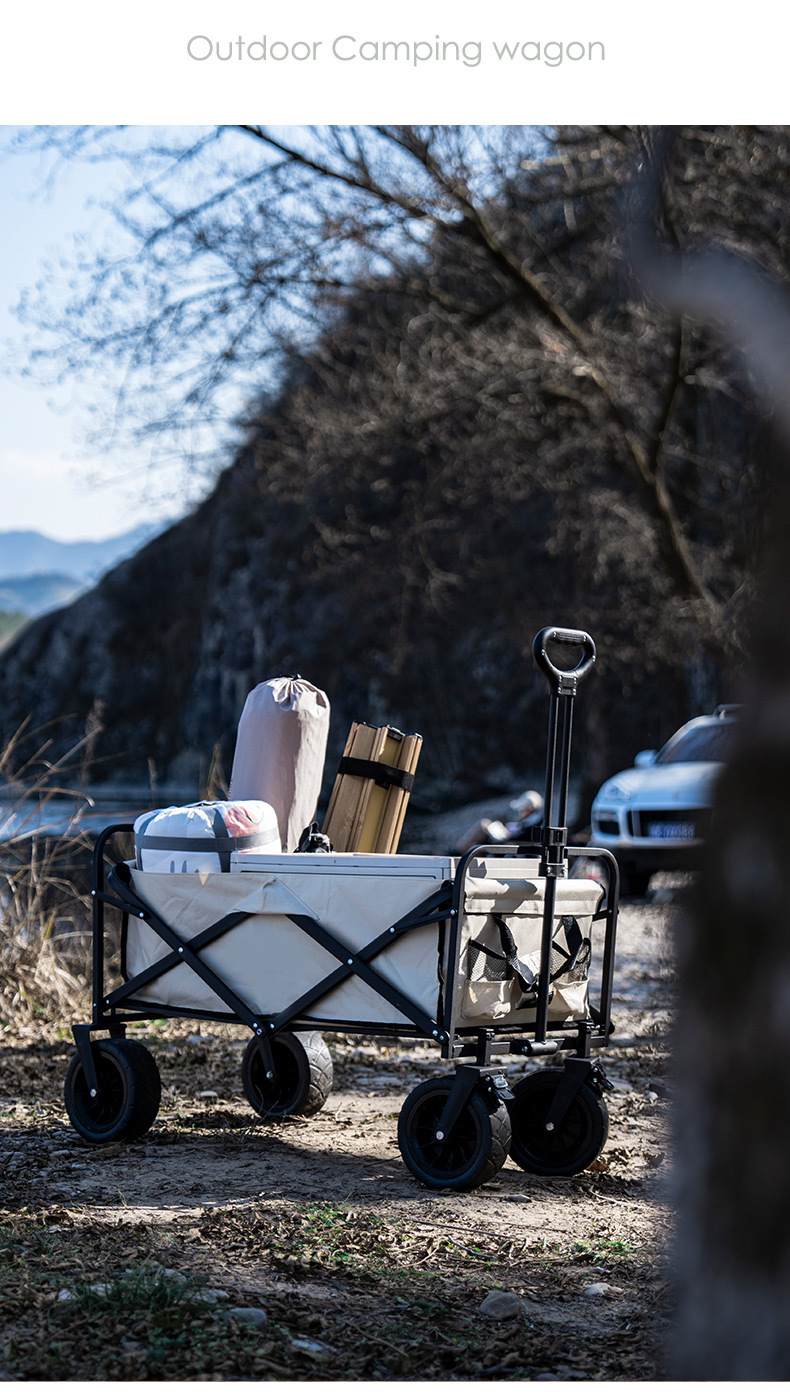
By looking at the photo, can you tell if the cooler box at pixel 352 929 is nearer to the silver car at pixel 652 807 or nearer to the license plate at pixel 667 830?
the license plate at pixel 667 830

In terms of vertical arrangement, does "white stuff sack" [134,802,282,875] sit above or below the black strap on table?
below

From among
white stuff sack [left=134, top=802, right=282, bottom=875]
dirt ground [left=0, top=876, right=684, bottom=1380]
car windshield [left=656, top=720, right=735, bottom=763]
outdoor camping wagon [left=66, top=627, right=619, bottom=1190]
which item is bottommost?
dirt ground [left=0, top=876, right=684, bottom=1380]

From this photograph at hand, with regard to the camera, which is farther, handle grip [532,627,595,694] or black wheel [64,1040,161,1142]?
black wheel [64,1040,161,1142]

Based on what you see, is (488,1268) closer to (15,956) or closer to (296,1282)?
(296,1282)

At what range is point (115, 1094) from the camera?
5020 mm

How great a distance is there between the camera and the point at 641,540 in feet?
56.9

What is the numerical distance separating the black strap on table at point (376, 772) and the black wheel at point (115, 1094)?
130 cm

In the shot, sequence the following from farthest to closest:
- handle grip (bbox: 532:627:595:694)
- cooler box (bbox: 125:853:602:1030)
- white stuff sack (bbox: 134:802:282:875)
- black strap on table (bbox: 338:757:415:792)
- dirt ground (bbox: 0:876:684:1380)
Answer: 1. black strap on table (bbox: 338:757:415:792)
2. white stuff sack (bbox: 134:802:282:875)
3. handle grip (bbox: 532:627:595:694)
4. cooler box (bbox: 125:853:602:1030)
5. dirt ground (bbox: 0:876:684:1380)

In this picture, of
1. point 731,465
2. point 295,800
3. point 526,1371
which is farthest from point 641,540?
point 526,1371

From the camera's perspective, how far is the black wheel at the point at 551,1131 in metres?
4.62

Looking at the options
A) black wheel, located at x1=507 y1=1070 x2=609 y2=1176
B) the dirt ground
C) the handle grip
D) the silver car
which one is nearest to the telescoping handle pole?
the handle grip

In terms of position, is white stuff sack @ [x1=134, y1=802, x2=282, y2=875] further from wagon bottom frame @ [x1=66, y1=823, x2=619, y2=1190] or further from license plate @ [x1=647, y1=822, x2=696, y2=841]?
license plate @ [x1=647, y1=822, x2=696, y2=841]

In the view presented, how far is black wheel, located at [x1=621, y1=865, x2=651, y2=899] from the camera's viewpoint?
13649mm

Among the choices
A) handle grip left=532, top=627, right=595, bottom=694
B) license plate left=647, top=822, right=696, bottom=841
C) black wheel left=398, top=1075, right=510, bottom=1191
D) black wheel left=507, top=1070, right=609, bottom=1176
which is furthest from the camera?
license plate left=647, top=822, right=696, bottom=841
